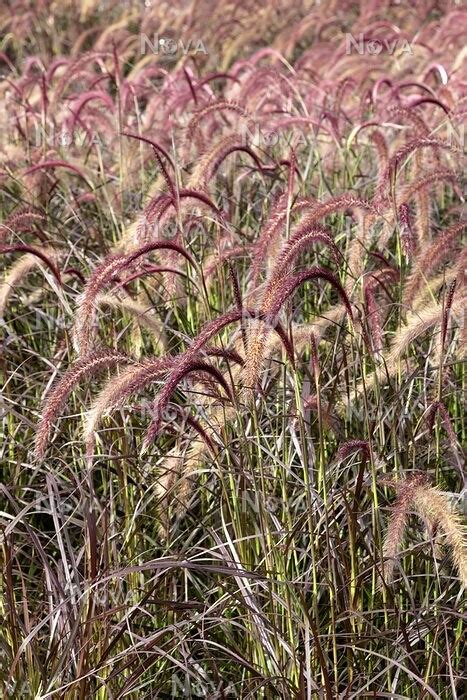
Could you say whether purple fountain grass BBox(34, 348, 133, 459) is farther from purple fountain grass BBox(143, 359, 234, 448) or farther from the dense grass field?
purple fountain grass BBox(143, 359, 234, 448)

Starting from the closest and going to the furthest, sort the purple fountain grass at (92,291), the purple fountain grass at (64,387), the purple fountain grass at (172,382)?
the purple fountain grass at (172,382), the purple fountain grass at (64,387), the purple fountain grass at (92,291)

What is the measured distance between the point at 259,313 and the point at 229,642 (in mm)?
830

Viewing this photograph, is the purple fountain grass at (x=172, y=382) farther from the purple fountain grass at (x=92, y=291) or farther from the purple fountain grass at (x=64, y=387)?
the purple fountain grass at (x=92, y=291)

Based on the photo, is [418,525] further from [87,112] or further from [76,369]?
[87,112]

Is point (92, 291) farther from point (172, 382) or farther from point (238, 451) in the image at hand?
point (238, 451)

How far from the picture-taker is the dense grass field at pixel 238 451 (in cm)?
234

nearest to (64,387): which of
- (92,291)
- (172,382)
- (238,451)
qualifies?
(92,291)

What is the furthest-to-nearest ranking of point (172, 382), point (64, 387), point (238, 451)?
point (238, 451)
point (64, 387)
point (172, 382)

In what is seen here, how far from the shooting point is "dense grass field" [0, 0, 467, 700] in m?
2.34

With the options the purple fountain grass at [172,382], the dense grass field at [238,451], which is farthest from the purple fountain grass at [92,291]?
the purple fountain grass at [172,382]

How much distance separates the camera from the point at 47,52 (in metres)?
12.7

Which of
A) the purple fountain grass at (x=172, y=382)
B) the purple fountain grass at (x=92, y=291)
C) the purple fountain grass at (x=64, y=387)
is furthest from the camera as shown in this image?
the purple fountain grass at (x=92, y=291)

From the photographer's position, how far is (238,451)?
9.96 ft

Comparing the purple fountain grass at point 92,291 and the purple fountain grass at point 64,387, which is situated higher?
the purple fountain grass at point 92,291
